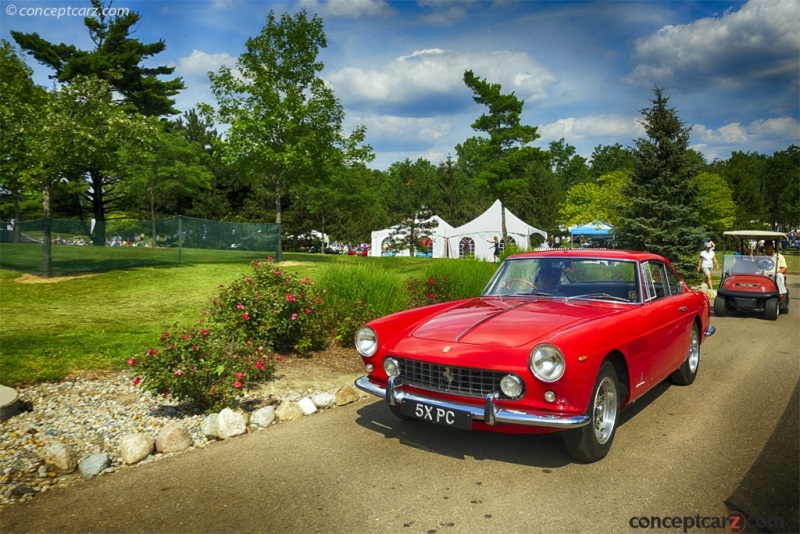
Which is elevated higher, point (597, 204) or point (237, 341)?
point (597, 204)

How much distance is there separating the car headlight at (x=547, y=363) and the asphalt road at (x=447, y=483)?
76 centimetres

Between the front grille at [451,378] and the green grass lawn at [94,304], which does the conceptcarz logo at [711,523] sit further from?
the green grass lawn at [94,304]

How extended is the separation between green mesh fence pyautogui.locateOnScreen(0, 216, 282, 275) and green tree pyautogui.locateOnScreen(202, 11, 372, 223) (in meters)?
1.94

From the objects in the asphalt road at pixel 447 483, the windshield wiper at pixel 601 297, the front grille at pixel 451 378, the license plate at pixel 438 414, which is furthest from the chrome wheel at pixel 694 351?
the license plate at pixel 438 414

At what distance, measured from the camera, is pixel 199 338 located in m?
5.62

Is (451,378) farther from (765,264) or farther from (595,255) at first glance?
(765,264)

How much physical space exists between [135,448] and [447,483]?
253 centimetres

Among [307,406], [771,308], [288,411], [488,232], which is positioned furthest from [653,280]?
[488,232]

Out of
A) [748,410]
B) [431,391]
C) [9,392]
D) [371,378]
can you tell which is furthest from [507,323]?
[9,392]

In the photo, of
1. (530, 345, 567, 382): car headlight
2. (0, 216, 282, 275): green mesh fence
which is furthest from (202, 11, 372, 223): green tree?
(530, 345, 567, 382): car headlight

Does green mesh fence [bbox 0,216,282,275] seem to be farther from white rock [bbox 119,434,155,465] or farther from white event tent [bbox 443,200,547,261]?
white event tent [bbox 443,200,547,261]

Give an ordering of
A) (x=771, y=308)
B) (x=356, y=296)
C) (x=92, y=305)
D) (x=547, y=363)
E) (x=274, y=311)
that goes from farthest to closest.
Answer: (x=771, y=308) → (x=92, y=305) → (x=356, y=296) → (x=274, y=311) → (x=547, y=363)

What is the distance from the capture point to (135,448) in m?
4.48

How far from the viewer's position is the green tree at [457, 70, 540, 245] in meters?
42.4
